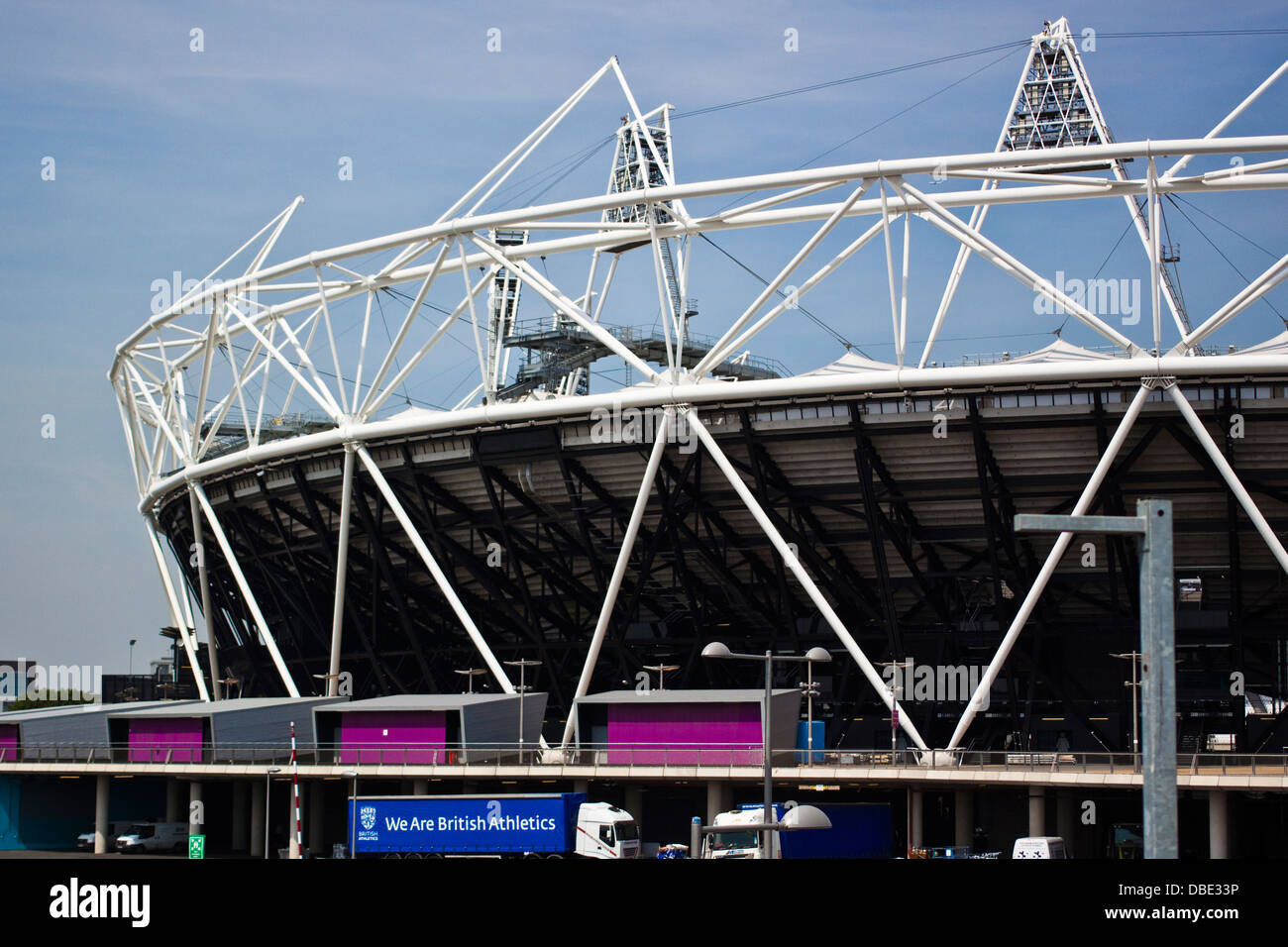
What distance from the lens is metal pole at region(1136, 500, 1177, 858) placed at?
964 cm

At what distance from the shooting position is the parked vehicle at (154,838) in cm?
5028

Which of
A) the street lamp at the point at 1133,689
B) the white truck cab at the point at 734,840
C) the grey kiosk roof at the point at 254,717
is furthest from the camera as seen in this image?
the grey kiosk roof at the point at 254,717

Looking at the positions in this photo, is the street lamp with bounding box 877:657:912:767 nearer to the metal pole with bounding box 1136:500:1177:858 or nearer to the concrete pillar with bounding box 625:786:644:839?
the concrete pillar with bounding box 625:786:644:839

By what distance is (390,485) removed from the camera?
54.0 metres

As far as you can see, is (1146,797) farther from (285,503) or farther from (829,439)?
(285,503)

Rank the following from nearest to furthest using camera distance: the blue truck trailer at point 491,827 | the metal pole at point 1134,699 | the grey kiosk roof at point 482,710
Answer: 1. the blue truck trailer at point 491,827
2. the metal pole at point 1134,699
3. the grey kiosk roof at point 482,710

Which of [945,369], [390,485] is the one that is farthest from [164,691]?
[945,369]

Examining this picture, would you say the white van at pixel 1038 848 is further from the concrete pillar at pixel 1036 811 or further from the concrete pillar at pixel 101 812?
the concrete pillar at pixel 101 812

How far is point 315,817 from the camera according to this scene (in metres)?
49.6

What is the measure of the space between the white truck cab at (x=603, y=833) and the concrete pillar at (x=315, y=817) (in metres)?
14.2

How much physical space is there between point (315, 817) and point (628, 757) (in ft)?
41.1

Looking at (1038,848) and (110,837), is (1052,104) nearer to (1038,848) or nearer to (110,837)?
(1038,848)

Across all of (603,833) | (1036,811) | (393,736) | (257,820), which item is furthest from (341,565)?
(1036,811)

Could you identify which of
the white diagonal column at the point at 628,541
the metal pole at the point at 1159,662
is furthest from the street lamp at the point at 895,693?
the metal pole at the point at 1159,662
